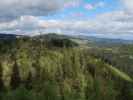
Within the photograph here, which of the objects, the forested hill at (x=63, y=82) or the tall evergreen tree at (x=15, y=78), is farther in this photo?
the tall evergreen tree at (x=15, y=78)

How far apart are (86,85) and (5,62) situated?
74296 mm

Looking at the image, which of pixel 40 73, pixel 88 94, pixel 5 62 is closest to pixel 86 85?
pixel 88 94

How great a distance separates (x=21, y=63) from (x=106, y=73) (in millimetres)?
60208

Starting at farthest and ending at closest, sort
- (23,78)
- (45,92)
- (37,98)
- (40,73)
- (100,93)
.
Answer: (40,73) < (23,78) < (100,93) < (45,92) < (37,98)

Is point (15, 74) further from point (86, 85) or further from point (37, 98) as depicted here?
point (37, 98)

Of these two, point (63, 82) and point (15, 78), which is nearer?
point (63, 82)

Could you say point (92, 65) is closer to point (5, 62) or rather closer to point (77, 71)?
point (77, 71)

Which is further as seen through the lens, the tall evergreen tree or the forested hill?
the tall evergreen tree

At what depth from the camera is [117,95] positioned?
12044 centimetres

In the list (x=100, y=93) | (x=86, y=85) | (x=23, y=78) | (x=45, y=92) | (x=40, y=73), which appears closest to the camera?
(x=45, y=92)

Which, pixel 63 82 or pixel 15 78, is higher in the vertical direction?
pixel 63 82

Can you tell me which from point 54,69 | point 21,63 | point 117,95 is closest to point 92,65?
point 54,69

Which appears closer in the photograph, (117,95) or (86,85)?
(117,95)

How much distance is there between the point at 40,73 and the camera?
183375 millimetres
